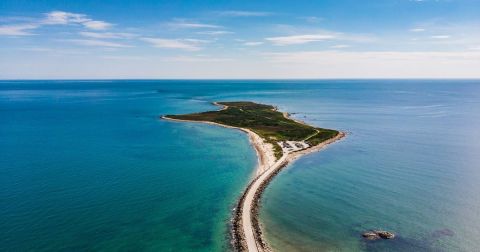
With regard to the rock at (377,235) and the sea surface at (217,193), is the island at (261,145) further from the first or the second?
the rock at (377,235)

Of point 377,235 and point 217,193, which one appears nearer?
point 377,235

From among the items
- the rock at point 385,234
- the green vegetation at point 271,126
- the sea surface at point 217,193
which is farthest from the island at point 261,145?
the rock at point 385,234

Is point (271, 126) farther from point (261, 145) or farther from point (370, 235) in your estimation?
point (370, 235)

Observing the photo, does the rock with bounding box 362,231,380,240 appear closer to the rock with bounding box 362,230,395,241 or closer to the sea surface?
the rock with bounding box 362,230,395,241

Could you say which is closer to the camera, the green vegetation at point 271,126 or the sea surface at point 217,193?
the sea surface at point 217,193

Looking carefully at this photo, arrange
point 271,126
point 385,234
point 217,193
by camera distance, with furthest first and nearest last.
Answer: point 271,126, point 217,193, point 385,234

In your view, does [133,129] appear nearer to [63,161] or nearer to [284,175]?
[63,161]

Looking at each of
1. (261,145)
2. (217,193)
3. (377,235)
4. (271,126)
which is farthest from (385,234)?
(271,126)

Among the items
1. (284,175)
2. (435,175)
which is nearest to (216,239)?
(284,175)
